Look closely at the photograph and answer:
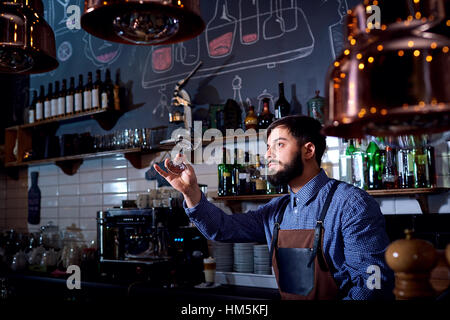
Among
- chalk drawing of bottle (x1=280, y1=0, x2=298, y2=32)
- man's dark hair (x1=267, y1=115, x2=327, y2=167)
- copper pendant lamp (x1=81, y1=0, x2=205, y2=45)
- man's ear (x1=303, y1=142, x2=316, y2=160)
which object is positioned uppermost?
chalk drawing of bottle (x1=280, y1=0, x2=298, y2=32)

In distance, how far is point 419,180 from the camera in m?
2.93

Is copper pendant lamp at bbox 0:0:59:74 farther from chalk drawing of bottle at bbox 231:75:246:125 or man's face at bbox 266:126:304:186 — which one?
chalk drawing of bottle at bbox 231:75:246:125

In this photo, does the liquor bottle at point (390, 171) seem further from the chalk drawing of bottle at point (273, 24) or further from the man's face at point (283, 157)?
the chalk drawing of bottle at point (273, 24)

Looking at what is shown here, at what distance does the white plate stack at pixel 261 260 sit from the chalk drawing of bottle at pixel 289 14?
5.86 feet

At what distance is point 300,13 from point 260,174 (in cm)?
137

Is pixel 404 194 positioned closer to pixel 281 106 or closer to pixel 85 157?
pixel 281 106

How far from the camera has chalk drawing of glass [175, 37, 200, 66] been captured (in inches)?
169

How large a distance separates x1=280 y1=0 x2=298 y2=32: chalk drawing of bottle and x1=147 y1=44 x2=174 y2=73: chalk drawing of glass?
1176mm

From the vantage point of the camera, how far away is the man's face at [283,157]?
2303 mm

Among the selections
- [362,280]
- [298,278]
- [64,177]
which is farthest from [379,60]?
[64,177]

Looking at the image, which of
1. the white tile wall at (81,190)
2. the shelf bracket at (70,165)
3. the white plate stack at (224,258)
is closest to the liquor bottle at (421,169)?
the white tile wall at (81,190)

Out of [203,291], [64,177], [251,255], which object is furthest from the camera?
[64,177]

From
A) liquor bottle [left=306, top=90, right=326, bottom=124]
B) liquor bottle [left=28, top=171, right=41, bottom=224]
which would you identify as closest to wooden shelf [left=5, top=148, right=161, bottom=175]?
liquor bottle [left=28, top=171, right=41, bottom=224]
